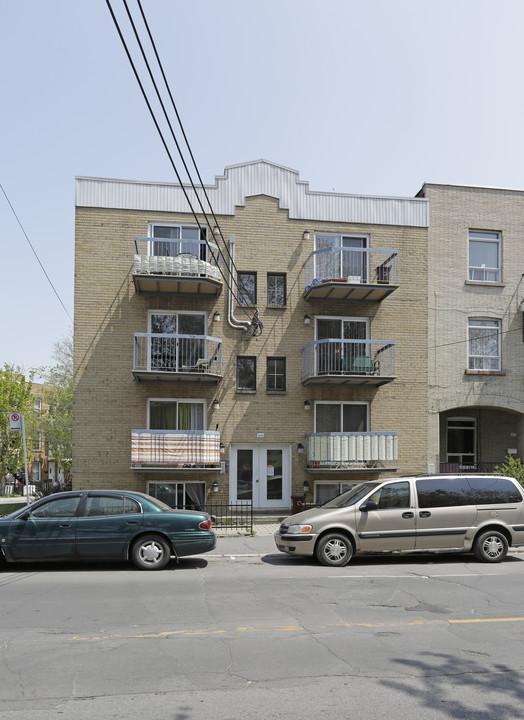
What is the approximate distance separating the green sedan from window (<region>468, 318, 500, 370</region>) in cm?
1410

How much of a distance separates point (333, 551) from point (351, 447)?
8.79 metres

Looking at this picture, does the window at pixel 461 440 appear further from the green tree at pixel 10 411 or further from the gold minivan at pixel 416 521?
the green tree at pixel 10 411

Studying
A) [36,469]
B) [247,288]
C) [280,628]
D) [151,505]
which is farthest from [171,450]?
[36,469]

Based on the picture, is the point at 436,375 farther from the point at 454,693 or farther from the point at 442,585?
the point at 454,693

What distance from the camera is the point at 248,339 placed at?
70.5 feet

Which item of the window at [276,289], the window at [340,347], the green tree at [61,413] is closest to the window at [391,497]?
the window at [340,347]

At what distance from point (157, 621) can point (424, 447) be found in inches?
613

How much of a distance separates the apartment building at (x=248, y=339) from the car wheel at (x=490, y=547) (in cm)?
807

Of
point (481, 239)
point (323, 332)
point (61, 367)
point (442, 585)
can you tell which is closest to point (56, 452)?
point (61, 367)

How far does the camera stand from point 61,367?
3506 centimetres

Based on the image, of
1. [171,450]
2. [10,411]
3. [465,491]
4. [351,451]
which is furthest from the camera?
[10,411]

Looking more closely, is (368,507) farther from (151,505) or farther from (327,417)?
(327,417)

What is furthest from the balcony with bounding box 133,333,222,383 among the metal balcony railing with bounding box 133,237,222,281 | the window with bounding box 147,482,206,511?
the window with bounding box 147,482,206,511

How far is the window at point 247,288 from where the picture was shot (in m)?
21.7
